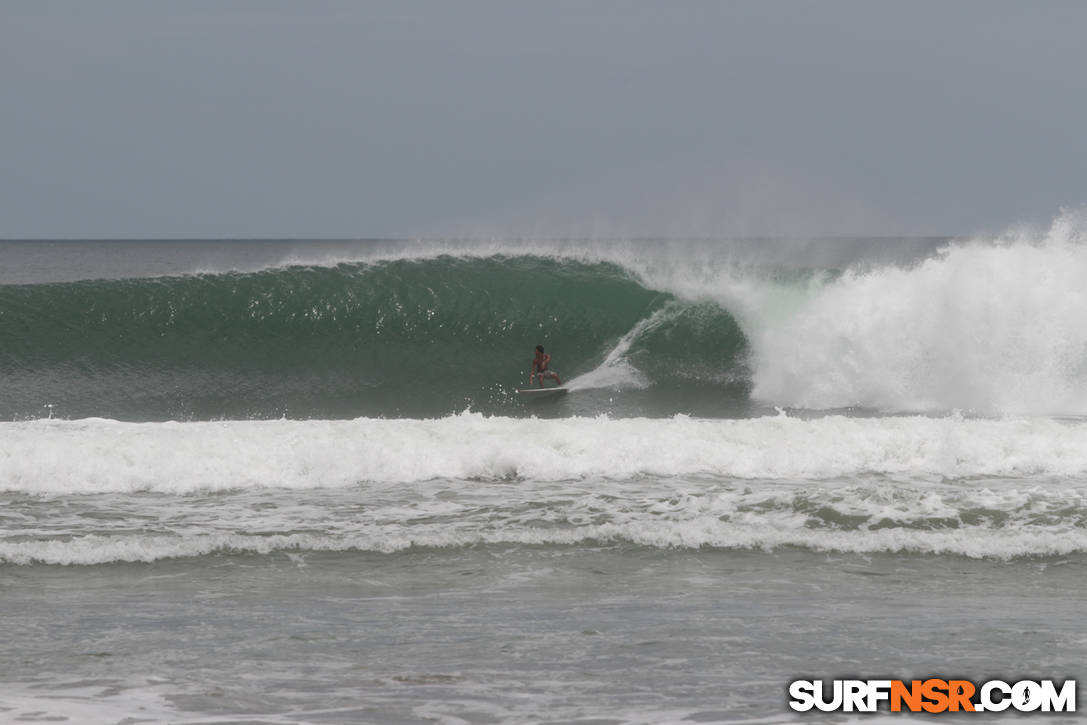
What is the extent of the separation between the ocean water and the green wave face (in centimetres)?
7

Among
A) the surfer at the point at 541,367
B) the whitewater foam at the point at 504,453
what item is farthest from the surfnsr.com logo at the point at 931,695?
the surfer at the point at 541,367

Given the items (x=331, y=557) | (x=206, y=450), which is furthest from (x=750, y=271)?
(x=331, y=557)

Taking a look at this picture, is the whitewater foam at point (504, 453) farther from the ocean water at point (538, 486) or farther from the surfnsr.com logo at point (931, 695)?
the surfnsr.com logo at point (931, 695)

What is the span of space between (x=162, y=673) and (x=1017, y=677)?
4.39 meters

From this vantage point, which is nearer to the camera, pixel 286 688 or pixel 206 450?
pixel 286 688

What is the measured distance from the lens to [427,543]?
8453mm

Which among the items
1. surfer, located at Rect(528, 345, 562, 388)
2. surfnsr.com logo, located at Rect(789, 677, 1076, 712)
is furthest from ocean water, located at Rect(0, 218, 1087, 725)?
surfer, located at Rect(528, 345, 562, 388)

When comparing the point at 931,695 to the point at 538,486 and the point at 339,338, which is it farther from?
the point at 339,338

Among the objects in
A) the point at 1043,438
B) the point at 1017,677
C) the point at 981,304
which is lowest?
the point at 1017,677

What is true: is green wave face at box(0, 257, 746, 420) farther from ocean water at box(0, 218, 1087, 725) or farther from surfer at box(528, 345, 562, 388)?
surfer at box(528, 345, 562, 388)

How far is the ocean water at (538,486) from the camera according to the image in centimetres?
561

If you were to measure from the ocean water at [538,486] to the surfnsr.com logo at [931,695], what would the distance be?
15cm

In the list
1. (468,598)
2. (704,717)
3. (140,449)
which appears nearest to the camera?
(704,717)

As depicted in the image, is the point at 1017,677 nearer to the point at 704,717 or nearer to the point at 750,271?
the point at 704,717
